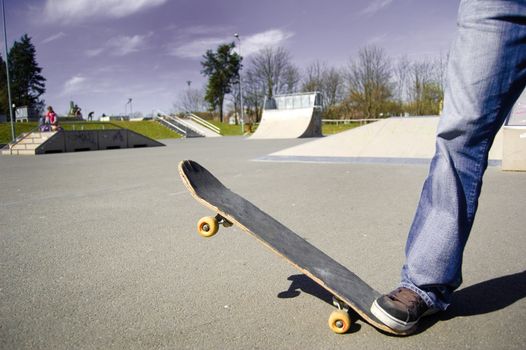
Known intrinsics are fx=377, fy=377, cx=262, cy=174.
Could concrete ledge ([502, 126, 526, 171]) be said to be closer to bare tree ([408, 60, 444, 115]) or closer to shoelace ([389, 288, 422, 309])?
shoelace ([389, 288, 422, 309])

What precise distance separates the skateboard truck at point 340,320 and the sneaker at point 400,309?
0.37 feet

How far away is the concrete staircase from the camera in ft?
54.5

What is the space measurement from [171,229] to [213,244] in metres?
0.65

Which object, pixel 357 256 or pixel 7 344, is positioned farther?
pixel 357 256

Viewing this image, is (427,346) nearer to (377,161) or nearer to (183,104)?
(377,161)

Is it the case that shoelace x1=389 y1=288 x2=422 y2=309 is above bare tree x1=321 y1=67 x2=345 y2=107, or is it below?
below

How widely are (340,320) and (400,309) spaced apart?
0.82 feet

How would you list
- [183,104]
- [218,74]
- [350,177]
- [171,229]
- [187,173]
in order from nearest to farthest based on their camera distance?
[187,173] < [171,229] < [350,177] < [218,74] < [183,104]

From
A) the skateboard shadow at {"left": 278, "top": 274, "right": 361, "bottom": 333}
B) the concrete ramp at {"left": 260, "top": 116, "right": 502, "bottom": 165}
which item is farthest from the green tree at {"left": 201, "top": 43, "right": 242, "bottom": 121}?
the skateboard shadow at {"left": 278, "top": 274, "right": 361, "bottom": 333}

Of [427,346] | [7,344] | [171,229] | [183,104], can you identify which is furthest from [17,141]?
[183,104]

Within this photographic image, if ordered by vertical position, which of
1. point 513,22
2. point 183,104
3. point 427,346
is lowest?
point 427,346

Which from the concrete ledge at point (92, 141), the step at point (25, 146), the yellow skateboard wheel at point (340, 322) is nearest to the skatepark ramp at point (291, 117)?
the concrete ledge at point (92, 141)

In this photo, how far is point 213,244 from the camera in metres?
2.96

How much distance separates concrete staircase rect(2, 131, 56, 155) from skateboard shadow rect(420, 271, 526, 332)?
18.1 meters
